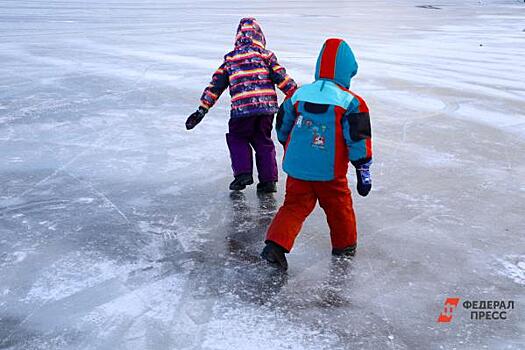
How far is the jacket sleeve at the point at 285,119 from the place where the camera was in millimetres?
3740

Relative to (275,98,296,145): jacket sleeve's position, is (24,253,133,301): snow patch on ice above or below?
below

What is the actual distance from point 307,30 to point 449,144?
43.5 ft

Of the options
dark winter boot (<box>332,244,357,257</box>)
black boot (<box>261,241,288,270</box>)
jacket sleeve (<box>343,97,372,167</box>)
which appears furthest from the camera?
dark winter boot (<box>332,244,357,257</box>)

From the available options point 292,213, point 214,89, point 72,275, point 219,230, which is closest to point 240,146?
point 214,89

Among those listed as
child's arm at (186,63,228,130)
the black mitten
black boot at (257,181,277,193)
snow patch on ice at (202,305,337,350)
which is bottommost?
black boot at (257,181,277,193)

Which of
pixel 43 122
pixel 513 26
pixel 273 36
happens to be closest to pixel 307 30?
pixel 273 36

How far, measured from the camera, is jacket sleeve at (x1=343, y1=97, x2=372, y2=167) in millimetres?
3521

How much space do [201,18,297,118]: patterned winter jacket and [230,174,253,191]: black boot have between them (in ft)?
1.61

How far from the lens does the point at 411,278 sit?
355cm

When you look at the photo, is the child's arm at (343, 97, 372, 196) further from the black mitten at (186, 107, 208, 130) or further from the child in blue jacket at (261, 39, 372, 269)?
the black mitten at (186, 107, 208, 130)

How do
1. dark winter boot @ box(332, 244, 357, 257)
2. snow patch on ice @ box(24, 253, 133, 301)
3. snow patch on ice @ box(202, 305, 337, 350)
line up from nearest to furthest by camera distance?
snow patch on ice @ box(202, 305, 337, 350), snow patch on ice @ box(24, 253, 133, 301), dark winter boot @ box(332, 244, 357, 257)

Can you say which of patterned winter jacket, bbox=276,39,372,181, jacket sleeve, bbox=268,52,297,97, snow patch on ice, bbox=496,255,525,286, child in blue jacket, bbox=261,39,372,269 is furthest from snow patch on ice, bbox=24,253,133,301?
snow patch on ice, bbox=496,255,525,286

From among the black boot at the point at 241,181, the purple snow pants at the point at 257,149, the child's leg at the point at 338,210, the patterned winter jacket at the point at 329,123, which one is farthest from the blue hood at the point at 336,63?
the black boot at the point at 241,181

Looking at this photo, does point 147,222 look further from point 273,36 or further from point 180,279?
point 273,36
